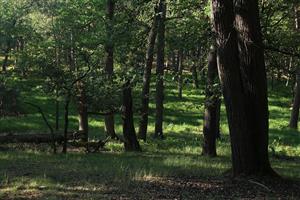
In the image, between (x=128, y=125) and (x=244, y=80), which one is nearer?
(x=244, y=80)

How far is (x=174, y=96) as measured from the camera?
52188 mm

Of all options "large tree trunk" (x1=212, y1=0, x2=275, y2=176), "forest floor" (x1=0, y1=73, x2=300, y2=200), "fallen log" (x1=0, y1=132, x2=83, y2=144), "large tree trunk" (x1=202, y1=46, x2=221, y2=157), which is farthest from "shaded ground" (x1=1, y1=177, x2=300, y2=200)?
"fallen log" (x1=0, y1=132, x2=83, y2=144)

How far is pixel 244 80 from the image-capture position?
10156 millimetres

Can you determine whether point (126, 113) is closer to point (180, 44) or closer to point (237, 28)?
point (180, 44)

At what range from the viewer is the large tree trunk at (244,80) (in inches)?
392

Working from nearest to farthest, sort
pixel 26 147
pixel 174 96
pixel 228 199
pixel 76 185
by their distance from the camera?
pixel 228 199 < pixel 76 185 < pixel 26 147 < pixel 174 96

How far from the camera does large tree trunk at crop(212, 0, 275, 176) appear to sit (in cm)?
997

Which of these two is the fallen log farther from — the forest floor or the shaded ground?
the shaded ground

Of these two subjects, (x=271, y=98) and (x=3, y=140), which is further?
(x=271, y=98)

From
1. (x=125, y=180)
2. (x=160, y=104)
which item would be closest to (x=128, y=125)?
(x=160, y=104)

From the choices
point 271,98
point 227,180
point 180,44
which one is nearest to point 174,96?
point 271,98

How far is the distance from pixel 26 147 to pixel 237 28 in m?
12.8

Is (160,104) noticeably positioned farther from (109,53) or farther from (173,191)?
(173,191)

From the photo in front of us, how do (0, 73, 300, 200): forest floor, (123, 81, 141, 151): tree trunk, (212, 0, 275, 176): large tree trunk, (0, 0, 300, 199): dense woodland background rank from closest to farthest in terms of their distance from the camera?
(0, 73, 300, 200): forest floor, (0, 0, 300, 199): dense woodland background, (212, 0, 275, 176): large tree trunk, (123, 81, 141, 151): tree trunk
